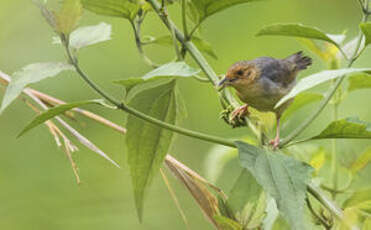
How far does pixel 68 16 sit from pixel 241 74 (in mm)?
1393

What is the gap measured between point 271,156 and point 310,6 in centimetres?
322

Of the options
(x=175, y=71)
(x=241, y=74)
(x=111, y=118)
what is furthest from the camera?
(x=111, y=118)

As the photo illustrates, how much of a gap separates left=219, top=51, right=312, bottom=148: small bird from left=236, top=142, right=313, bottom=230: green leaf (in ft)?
3.47

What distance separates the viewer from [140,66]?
3.77 meters

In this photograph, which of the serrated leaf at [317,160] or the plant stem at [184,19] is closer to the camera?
the plant stem at [184,19]

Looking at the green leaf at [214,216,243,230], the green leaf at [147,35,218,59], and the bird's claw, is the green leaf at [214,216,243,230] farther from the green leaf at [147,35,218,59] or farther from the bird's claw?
the green leaf at [147,35,218,59]

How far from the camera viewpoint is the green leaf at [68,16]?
1146 millimetres

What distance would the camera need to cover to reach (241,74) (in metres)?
2.49

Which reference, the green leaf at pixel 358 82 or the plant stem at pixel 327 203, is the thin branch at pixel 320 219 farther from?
the green leaf at pixel 358 82

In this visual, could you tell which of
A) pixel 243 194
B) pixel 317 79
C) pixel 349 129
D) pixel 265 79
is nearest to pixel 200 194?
pixel 243 194

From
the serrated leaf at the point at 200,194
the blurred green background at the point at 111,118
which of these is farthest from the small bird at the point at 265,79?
the serrated leaf at the point at 200,194

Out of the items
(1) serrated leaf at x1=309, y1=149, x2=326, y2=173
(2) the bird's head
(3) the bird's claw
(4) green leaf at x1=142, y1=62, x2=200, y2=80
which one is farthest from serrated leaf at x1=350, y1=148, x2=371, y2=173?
(2) the bird's head

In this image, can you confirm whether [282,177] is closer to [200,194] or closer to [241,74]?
[200,194]

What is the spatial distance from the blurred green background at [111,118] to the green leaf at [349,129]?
3.18 ft
